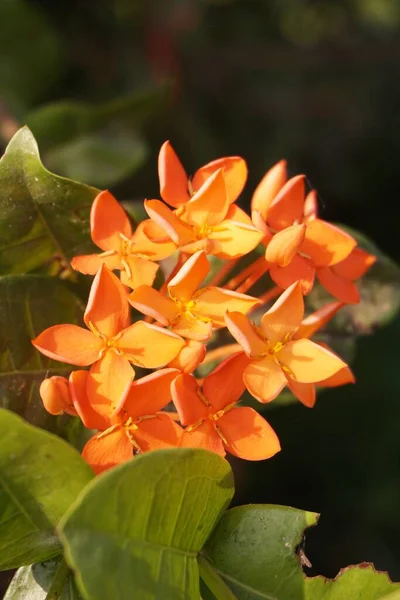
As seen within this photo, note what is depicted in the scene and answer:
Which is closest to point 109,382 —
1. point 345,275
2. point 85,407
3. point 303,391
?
point 85,407

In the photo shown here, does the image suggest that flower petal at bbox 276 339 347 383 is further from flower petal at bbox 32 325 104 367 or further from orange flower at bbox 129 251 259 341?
flower petal at bbox 32 325 104 367

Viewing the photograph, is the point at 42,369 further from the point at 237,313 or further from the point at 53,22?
the point at 53,22

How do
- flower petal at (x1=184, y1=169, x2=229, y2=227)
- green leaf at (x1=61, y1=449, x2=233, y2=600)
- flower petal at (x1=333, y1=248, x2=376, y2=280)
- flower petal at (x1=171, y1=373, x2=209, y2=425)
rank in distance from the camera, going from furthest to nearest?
flower petal at (x1=333, y1=248, x2=376, y2=280) < flower petal at (x1=184, y1=169, x2=229, y2=227) < flower petal at (x1=171, y1=373, x2=209, y2=425) < green leaf at (x1=61, y1=449, x2=233, y2=600)

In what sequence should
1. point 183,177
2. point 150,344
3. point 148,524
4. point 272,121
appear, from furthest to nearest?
1. point 272,121
2. point 183,177
3. point 150,344
4. point 148,524

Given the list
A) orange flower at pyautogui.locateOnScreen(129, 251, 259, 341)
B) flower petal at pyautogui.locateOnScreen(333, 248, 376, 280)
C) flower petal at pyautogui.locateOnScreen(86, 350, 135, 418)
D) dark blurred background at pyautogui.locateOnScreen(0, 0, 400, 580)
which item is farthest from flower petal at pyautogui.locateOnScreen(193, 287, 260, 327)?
dark blurred background at pyautogui.locateOnScreen(0, 0, 400, 580)

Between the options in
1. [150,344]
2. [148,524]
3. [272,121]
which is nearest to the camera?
[148,524]

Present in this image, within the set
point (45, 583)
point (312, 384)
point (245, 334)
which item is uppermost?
point (245, 334)

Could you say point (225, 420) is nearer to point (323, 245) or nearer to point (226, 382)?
point (226, 382)

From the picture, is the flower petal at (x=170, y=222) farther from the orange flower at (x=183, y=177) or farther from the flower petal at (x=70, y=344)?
the flower petal at (x=70, y=344)
